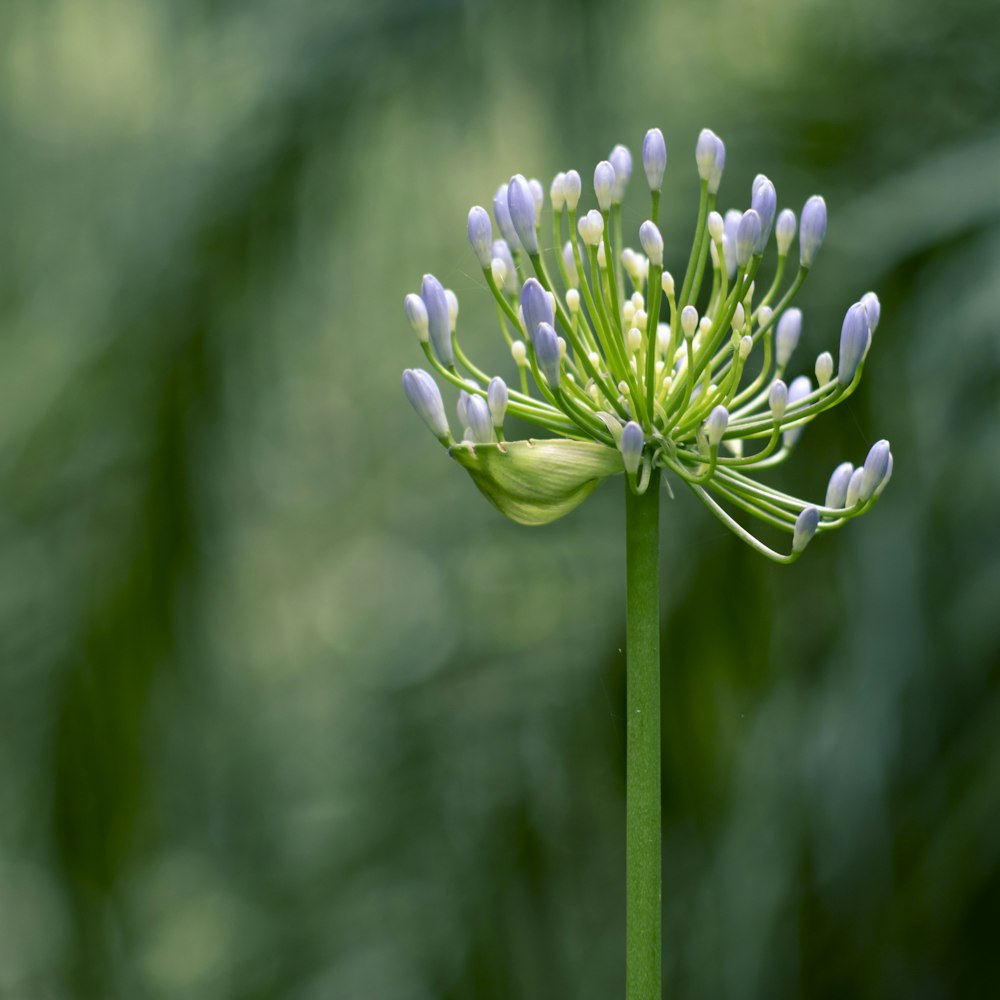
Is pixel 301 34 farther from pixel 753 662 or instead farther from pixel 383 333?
pixel 753 662

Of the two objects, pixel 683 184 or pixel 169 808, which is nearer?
pixel 683 184

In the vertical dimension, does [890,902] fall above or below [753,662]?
below

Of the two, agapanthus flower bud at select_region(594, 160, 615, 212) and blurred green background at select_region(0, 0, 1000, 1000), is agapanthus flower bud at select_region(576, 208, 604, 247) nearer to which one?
agapanthus flower bud at select_region(594, 160, 615, 212)

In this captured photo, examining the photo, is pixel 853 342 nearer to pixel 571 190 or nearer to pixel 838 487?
pixel 838 487

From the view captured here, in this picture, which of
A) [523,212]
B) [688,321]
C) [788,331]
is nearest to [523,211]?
[523,212]

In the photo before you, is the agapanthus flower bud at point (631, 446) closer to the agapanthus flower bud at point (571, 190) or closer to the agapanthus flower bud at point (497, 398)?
the agapanthus flower bud at point (497, 398)

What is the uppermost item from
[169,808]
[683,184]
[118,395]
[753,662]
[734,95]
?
[734,95]

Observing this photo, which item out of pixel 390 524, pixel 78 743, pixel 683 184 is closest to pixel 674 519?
pixel 683 184
